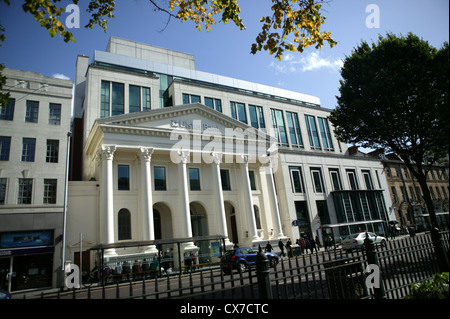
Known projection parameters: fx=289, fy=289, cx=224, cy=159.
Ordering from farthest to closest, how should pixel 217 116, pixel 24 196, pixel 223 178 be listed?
pixel 223 178
pixel 217 116
pixel 24 196

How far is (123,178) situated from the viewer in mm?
28391

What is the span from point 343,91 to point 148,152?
17851 mm

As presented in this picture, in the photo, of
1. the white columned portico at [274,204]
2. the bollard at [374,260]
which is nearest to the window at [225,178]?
the white columned portico at [274,204]

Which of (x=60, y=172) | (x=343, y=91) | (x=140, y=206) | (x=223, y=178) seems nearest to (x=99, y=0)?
(x=343, y=91)

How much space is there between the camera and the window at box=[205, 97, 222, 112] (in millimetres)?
39469

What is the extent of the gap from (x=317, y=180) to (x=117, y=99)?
1135 inches

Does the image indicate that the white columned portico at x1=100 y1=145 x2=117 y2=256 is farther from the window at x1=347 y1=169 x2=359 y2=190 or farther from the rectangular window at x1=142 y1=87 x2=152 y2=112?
the window at x1=347 y1=169 x2=359 y2=190

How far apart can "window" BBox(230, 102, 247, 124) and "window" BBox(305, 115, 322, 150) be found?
11966mm

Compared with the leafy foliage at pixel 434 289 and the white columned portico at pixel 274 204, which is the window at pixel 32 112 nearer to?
the white columned portico at pixel 274 204

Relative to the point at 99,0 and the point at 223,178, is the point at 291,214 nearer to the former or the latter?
the point at 223,178

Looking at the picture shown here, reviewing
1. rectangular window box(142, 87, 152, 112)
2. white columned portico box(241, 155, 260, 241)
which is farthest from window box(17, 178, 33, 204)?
white columned portico box(241, 155, 260, 241)

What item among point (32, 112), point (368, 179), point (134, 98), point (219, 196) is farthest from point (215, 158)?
point (368, 179)

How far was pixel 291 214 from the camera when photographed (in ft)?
122

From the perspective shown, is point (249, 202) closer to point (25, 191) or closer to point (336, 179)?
point (336, 179)
